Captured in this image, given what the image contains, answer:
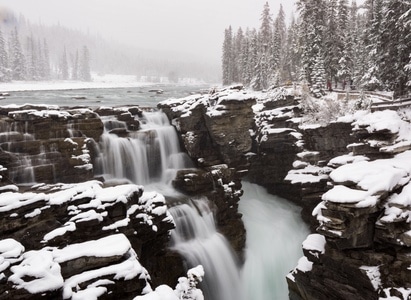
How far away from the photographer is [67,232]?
1105 cm

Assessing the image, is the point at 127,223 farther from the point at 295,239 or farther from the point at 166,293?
the point at 295,239

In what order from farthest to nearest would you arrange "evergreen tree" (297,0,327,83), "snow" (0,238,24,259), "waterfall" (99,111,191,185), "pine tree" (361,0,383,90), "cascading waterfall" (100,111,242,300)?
"evergreen tree" (297,0,327,83) → "pine tree" (361,0,383,90) → "waterfall" (99,111,191,185) → "cascading waterfall" (100,111,242,300) → "snow" (0,238,24,259)

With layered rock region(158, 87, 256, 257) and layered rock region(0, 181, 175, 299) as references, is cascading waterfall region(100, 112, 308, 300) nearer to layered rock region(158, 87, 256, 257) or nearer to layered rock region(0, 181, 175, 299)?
layered rock region(158, 87, 256, 257)

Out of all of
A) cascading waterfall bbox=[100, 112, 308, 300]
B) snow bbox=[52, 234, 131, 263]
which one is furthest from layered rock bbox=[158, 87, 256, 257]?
snow bbox=[52, 234, 131, 263]

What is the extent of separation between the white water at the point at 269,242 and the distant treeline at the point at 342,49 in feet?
47.4

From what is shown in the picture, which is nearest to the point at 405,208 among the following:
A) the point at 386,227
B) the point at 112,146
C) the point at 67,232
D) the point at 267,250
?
the point at 386,227

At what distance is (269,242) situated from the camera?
71.3 ft

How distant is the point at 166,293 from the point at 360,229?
9757mm

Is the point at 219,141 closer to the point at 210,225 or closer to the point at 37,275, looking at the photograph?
the point at 210,225

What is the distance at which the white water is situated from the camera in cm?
1845

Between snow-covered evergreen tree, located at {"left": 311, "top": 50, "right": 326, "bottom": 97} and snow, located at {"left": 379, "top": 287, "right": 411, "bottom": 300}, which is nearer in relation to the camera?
snow, located at {"left": 379, "top": 287, "right": 411, "bottom": 300}

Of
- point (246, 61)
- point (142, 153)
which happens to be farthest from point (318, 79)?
point (246, 61)

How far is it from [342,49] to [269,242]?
94.0 feet

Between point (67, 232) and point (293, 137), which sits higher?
point (293, 137)
